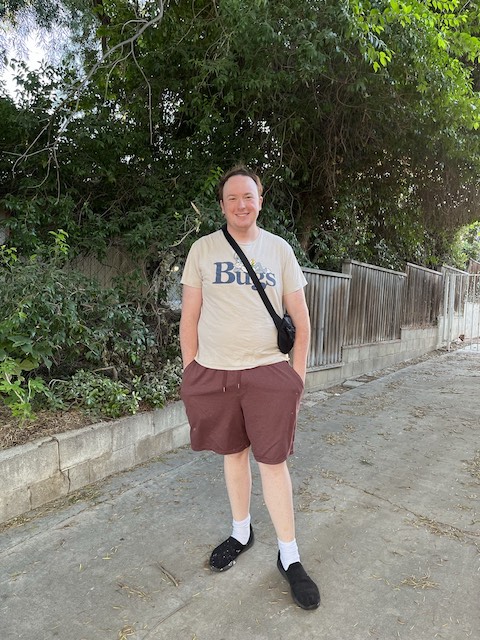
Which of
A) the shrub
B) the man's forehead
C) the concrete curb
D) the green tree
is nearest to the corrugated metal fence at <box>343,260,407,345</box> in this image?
the green tree

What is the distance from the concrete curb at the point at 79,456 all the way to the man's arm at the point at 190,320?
1228 millimetres

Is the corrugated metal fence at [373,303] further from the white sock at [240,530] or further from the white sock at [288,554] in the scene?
the white sock at [288,554]

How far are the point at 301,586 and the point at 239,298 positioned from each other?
1.27 meters

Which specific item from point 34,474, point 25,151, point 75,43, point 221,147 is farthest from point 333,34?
point 75,43

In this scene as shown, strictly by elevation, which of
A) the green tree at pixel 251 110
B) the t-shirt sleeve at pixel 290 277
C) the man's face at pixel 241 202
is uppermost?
the green tree at pixel 251 110

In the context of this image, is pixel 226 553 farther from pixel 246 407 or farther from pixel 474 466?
pixel 474 466

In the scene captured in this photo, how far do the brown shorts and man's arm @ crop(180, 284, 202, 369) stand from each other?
0.26 feet

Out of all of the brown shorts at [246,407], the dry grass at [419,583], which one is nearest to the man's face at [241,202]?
the brown shorts at [246,407]

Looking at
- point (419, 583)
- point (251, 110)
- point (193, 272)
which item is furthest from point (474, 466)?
point (251, 110)

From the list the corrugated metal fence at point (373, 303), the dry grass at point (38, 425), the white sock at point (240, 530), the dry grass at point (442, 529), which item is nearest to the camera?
the white sock at point (240, 530)

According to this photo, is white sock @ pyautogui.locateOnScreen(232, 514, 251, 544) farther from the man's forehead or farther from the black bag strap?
the man's forehead

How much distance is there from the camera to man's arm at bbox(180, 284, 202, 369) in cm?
219

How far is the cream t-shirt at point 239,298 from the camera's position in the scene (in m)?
2.07

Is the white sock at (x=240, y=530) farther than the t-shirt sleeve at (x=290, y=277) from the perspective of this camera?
Yes
